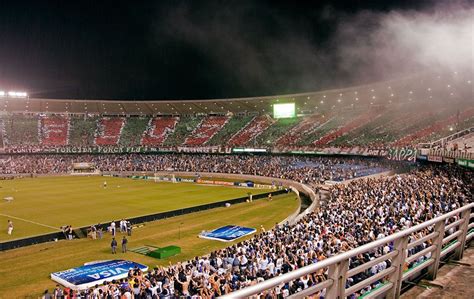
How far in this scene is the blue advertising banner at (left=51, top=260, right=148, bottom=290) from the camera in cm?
2083

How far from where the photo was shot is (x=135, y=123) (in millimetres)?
116375

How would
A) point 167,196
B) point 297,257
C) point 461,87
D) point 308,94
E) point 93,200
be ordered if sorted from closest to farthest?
point 297,257 → point 93,200 → point 167,196 → point 461,87 → point 308,94

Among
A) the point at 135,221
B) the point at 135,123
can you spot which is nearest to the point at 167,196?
the point at 135,221

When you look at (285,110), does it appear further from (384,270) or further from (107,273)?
(384,270)

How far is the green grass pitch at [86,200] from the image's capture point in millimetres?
37875

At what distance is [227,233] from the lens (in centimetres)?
3158

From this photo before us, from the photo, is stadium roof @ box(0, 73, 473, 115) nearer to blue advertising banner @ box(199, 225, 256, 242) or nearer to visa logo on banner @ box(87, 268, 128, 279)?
blue advertising banner @ box(199, 225, 256, 242)

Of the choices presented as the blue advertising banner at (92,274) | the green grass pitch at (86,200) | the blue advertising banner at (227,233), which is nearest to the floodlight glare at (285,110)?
the green grass pitch at (86,200)

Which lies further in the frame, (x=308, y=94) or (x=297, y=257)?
(x=308, y=94)

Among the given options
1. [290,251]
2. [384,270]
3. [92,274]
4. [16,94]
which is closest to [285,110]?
[16,94]

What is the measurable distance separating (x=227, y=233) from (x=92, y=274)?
12093 millimetres

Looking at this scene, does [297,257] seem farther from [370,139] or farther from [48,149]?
[48,149]

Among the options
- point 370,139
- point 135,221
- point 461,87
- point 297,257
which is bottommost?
point 135,221

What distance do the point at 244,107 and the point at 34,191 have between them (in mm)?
63097
